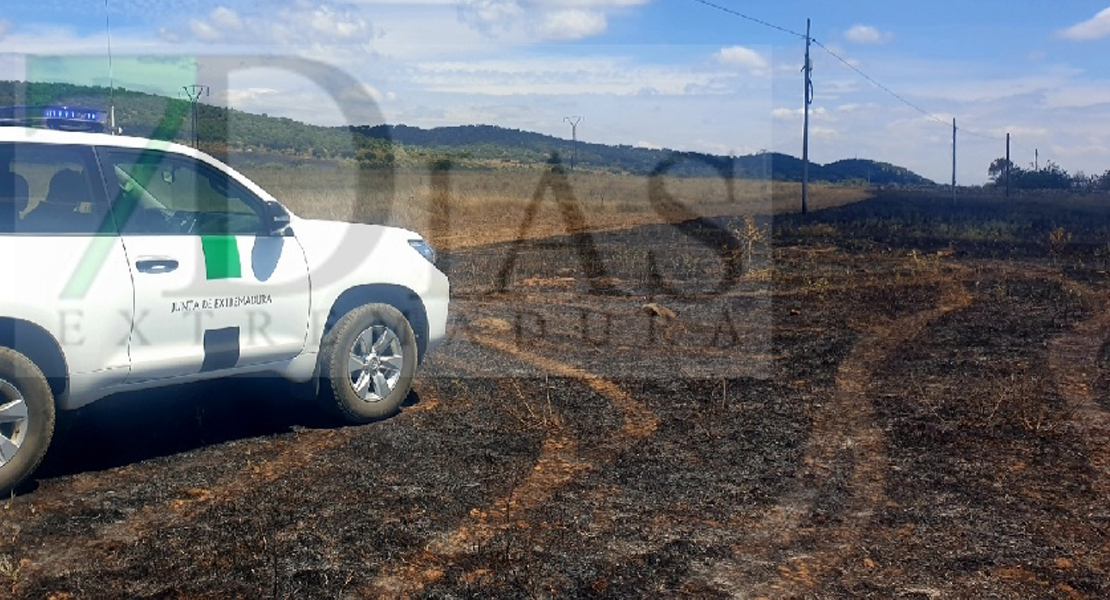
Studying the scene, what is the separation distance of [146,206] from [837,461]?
440 cm

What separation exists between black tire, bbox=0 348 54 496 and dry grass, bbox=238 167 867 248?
16688 mm

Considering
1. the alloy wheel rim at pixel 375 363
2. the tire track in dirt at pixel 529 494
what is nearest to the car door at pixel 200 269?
the alloy wheel rim at pixel 375 363

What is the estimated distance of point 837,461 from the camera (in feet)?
21.1

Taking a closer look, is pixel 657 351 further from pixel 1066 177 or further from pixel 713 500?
pixel 1066 177

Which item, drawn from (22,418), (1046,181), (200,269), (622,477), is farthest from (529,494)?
(1046,181)

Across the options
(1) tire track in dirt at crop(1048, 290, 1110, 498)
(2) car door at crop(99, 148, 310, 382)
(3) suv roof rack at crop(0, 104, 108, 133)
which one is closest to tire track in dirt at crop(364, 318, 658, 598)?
(2) car door at crop(99, 148, 310, 382)

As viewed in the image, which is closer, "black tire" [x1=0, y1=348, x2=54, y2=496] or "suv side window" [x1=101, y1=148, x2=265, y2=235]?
"black tire" [x1=0, y1=348, x2=54, y2=496]

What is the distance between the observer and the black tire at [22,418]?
210 inches

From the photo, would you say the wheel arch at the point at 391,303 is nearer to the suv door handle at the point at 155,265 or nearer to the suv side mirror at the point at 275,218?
the suv side mirror at the point at 275,218

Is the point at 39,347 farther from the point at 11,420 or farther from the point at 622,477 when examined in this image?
the point at 622,477

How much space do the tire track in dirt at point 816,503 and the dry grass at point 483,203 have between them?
50.3 ft

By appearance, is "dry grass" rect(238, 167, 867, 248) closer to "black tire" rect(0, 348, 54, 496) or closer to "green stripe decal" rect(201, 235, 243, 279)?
"green stripe decal" rect(201, 235, 243, 279)

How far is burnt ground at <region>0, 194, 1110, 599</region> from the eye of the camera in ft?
15.0

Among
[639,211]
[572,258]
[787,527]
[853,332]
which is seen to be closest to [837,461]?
[787,527]
